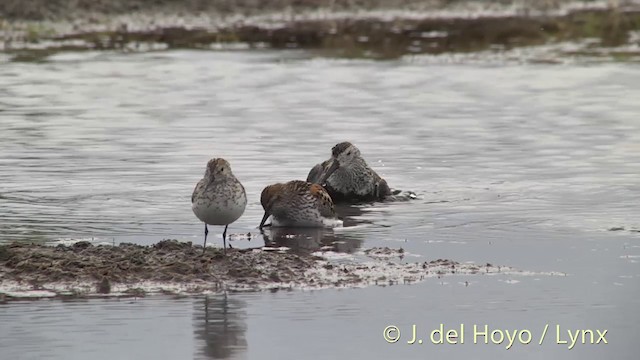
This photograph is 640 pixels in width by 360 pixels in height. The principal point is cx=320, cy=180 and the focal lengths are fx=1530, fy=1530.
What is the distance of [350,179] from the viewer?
17.3m

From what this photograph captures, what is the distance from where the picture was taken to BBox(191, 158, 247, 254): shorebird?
1317 cm

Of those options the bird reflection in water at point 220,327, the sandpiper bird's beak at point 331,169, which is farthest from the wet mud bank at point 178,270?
the sandpiper bird's beak at point 331,169

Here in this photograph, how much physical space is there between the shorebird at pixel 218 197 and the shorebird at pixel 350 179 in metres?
4.05

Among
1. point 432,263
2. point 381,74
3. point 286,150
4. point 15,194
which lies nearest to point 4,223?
point 15,194

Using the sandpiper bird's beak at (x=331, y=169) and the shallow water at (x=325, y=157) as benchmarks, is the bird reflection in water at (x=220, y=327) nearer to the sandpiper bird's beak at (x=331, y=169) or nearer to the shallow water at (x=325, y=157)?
the shallow water at (x=325, y=157)

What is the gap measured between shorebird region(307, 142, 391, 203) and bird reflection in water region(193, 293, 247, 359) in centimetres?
550

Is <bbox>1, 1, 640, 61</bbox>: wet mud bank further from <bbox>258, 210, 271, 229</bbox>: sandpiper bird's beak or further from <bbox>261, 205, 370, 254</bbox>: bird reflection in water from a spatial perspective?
<bbox>261, 205, 370, 254</bbox>: bird reflection in water

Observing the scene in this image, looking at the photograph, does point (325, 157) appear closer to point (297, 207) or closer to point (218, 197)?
point (297, 207)

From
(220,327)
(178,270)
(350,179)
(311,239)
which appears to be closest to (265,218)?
(311,239)

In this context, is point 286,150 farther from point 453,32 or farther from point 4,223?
point 453,32

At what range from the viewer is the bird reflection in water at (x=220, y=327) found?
10.3 m

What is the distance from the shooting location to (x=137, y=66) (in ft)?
103

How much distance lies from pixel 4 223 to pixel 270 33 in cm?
2296

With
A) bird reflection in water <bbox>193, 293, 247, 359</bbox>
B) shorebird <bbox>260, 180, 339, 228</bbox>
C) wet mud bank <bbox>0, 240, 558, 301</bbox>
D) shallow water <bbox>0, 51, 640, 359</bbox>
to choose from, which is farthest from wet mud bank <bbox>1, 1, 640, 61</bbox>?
bird reflection in water <bbox>193, 293, 247, 359</bbox>
